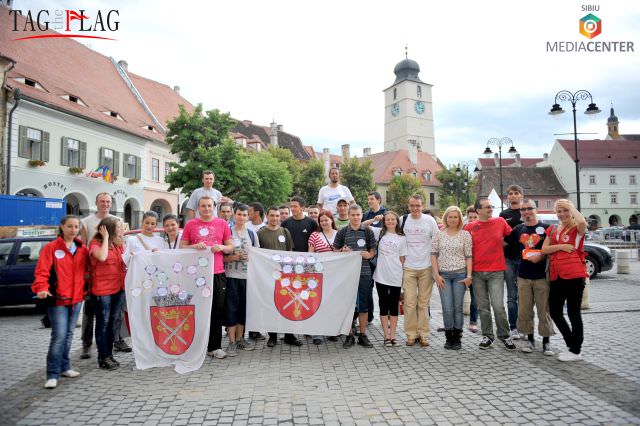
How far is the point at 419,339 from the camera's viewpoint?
664cm

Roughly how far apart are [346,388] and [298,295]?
1990 mm

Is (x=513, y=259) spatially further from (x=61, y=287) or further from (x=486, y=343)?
(x=61, y=287)

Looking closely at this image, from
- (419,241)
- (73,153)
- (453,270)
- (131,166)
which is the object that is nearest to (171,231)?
(419,241)

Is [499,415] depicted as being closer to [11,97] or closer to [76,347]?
[76,347]

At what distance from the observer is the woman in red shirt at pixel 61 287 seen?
4.99m

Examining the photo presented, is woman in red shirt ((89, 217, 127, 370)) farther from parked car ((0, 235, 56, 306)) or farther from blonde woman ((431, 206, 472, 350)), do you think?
parked car ((0, 235, 56, 306))

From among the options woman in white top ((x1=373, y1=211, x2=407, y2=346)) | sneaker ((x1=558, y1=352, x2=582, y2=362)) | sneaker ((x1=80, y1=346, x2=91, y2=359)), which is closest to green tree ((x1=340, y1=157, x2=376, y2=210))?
woman in white top ((x1=373, y1=211, x2=407, y2=346))

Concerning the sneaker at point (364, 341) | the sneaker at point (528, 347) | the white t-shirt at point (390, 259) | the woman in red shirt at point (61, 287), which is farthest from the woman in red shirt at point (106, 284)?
the sneaker at point (528, 347)

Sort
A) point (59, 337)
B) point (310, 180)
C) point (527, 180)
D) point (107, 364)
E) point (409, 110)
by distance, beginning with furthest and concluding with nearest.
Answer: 1. point (409, 110)
2. point (527, 180)
3. point (310, 180)
4. point (107, 364)
5. point (59, 337)

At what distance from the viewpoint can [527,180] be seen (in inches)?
2675

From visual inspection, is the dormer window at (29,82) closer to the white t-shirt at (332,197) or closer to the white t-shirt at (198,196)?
the white t-shirt at (198,196)

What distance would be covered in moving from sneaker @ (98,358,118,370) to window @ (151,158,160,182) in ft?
97.9

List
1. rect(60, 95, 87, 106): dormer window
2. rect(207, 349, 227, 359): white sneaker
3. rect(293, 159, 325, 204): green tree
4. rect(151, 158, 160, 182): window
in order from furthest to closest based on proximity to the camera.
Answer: rect(293, 159, 325, 204): green tree < rect(151, 158, 160, 182): window < rect(60, 95, 87, 106): dormer window < rect(207, 349, 227, 359): white sneaker

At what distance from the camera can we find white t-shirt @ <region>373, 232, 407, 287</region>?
6.47m
